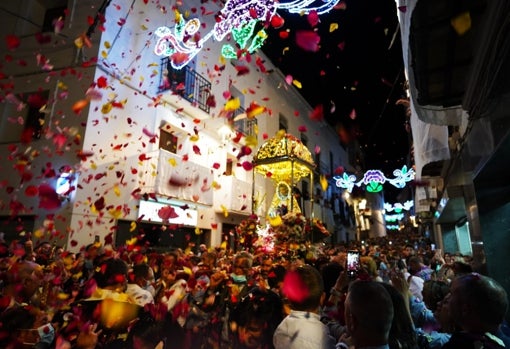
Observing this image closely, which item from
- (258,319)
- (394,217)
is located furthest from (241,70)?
(394,217)

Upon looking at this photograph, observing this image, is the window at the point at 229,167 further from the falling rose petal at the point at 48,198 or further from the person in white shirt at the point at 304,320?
the person in white shirt at the point at 304,320

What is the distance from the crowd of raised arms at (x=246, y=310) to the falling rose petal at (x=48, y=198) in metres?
4.59

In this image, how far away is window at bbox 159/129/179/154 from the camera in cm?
1218

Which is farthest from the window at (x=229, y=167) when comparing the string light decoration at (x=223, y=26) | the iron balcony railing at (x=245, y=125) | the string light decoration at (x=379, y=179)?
the string light decoration at (x=379, y=179)

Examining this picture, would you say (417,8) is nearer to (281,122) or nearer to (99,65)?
(99,65)

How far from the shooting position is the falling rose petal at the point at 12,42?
35.0ft

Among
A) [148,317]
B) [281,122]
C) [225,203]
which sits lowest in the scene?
[148,317]

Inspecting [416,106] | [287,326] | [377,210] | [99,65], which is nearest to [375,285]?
[287,326]

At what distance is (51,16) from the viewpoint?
1119 cm

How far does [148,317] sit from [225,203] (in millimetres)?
11365

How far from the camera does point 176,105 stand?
40.2 feet

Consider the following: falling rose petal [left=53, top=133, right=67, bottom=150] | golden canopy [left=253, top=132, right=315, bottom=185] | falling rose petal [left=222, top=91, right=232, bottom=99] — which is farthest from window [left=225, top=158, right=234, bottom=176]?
falling rose petal [left=53, top=133, right=67, bottom=150]

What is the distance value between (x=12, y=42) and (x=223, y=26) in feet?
22.7

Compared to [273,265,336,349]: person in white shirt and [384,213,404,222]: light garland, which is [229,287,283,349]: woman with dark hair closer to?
[273,265,336,349]: person in white shirt
